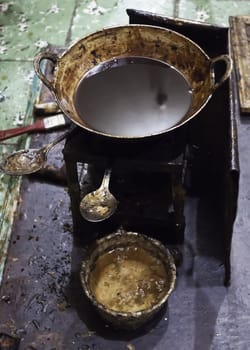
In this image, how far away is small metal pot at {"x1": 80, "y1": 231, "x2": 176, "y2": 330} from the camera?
213 cm

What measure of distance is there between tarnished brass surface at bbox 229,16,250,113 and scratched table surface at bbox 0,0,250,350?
103 millimetres

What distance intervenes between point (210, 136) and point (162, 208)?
0.46m

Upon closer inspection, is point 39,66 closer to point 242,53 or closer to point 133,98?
point 133,98

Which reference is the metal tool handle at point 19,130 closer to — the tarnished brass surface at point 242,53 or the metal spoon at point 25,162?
the metal spoon at point 25,162

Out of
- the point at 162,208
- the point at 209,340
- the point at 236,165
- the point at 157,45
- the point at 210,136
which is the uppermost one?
the point at 157,45

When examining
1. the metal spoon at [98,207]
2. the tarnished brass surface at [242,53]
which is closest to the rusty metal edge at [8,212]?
the metal spoon at [98,207]

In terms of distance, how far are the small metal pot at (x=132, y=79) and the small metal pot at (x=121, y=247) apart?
0.48m

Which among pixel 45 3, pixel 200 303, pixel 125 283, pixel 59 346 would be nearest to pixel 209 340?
pixel 200 303

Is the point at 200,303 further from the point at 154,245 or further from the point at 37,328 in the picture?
the point at 37,328

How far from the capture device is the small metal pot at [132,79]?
2.26 metres

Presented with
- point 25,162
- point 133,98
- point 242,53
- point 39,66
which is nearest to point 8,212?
point 25,162

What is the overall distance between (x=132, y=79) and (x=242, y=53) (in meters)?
1.09

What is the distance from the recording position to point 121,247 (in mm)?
2408

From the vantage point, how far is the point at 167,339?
2246 mm
